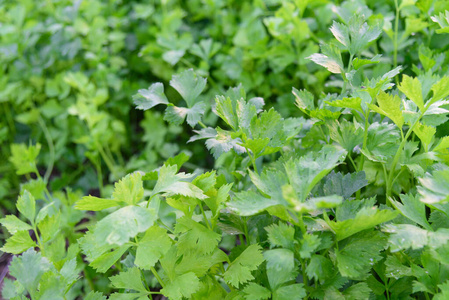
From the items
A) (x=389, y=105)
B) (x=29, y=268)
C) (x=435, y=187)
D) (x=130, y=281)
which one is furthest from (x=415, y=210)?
(x=29, y=268)

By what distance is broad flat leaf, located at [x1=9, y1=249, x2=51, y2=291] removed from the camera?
77 centimetres

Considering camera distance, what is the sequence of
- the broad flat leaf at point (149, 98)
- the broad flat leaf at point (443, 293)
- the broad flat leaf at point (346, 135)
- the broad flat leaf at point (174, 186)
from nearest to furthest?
the broad flat leaf at point (443, 293) < the broad flat leaf at point (174, 186) < the broad flat leaf at point (346, 135) < the broad flat leaf at point (149, 98)

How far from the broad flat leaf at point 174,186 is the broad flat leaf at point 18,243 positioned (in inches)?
12.8

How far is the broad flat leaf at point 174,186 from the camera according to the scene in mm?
692

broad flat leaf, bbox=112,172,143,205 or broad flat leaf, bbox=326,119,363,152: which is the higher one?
broad flat leaf, bbox=112,172,143,205

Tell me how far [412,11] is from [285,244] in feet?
2.92

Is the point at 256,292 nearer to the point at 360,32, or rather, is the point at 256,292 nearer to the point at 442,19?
the point at 360,32

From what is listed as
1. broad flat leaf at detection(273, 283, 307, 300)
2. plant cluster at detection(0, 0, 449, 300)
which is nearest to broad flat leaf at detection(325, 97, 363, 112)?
plant cluster at detection(0, 0, 449, 300)

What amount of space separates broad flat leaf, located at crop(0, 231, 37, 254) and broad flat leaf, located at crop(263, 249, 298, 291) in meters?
0.50

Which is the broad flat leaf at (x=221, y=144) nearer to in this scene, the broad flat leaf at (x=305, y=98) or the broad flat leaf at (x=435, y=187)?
the broad flat leaf at (x=305, y=98)

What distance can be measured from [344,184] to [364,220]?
5.4 inches

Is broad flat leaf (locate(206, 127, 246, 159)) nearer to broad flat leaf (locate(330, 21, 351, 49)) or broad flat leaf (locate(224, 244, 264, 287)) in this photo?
broad flat leaf (locate(224, 244, 264, 287))

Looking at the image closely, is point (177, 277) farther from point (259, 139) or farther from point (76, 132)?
point (76, 132)

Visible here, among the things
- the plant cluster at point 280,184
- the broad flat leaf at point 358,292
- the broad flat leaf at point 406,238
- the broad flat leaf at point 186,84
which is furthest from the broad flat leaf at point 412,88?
the broad flat leaf at point 186,84
